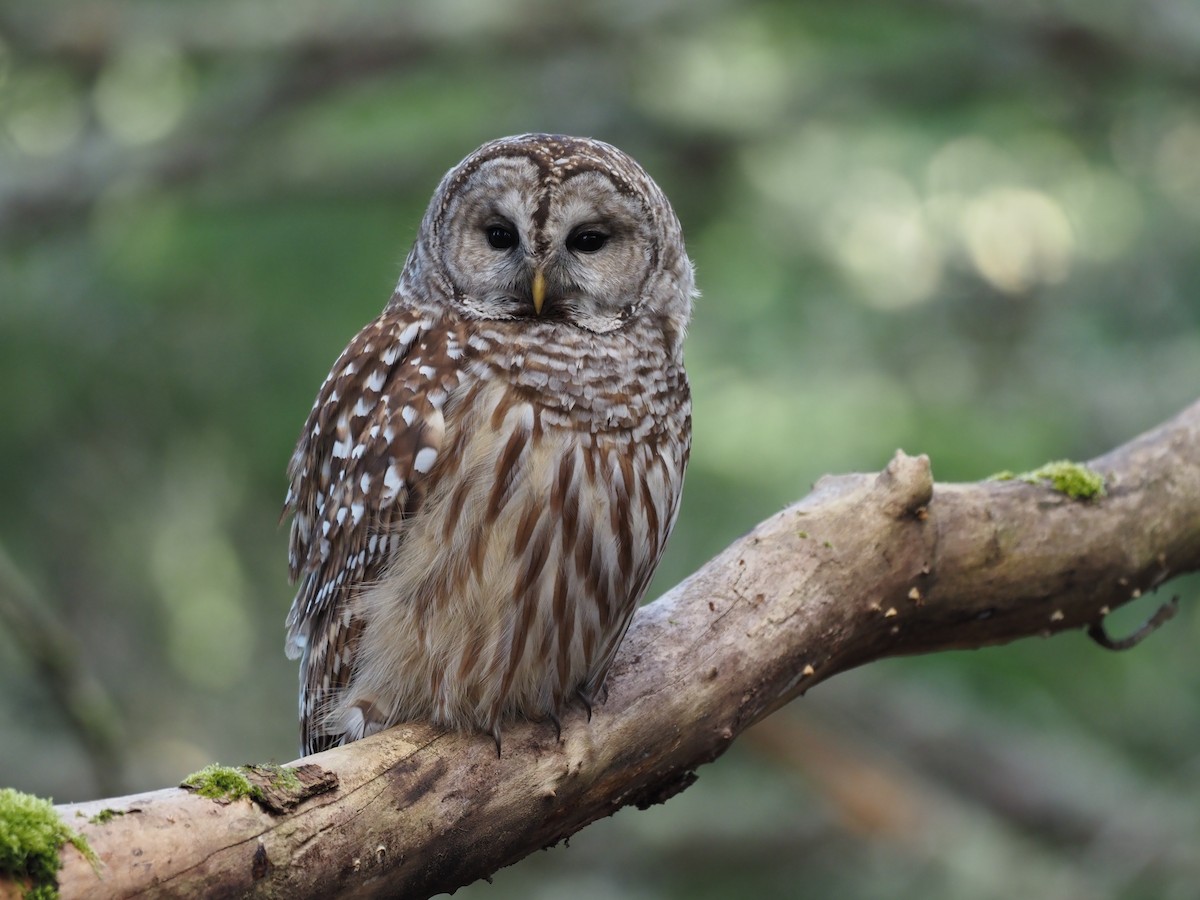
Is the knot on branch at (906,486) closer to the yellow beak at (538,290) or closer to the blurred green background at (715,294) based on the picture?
the yellow beak at (538,290)

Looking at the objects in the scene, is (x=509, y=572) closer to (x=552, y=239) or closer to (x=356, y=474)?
(x=356, y=474)

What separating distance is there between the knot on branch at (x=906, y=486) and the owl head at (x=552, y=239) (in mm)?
594

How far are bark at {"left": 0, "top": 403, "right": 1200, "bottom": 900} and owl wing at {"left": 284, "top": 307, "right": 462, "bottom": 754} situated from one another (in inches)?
15.8

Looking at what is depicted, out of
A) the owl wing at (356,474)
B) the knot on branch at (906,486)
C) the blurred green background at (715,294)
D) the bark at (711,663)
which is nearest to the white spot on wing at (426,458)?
the owl wing at (356,474)

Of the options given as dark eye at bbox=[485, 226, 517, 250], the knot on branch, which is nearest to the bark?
the knot on branch

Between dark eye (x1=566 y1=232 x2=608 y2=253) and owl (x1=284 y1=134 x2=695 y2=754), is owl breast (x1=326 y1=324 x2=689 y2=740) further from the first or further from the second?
dark eye (x1=566 y1=232 x2=608 y2=253)

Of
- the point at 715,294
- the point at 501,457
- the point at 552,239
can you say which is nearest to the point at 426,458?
the point at 501,457

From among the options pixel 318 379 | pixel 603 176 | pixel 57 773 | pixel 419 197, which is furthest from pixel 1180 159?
pixel 57 773

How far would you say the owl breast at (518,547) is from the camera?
2777 mm

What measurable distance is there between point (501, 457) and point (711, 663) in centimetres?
62

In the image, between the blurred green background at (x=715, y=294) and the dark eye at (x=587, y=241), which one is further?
the blurred green background at (x=715, y=294)

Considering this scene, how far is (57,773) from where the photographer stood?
5.82 meters

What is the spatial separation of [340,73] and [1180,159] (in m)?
4.16

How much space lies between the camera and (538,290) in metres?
2.93
